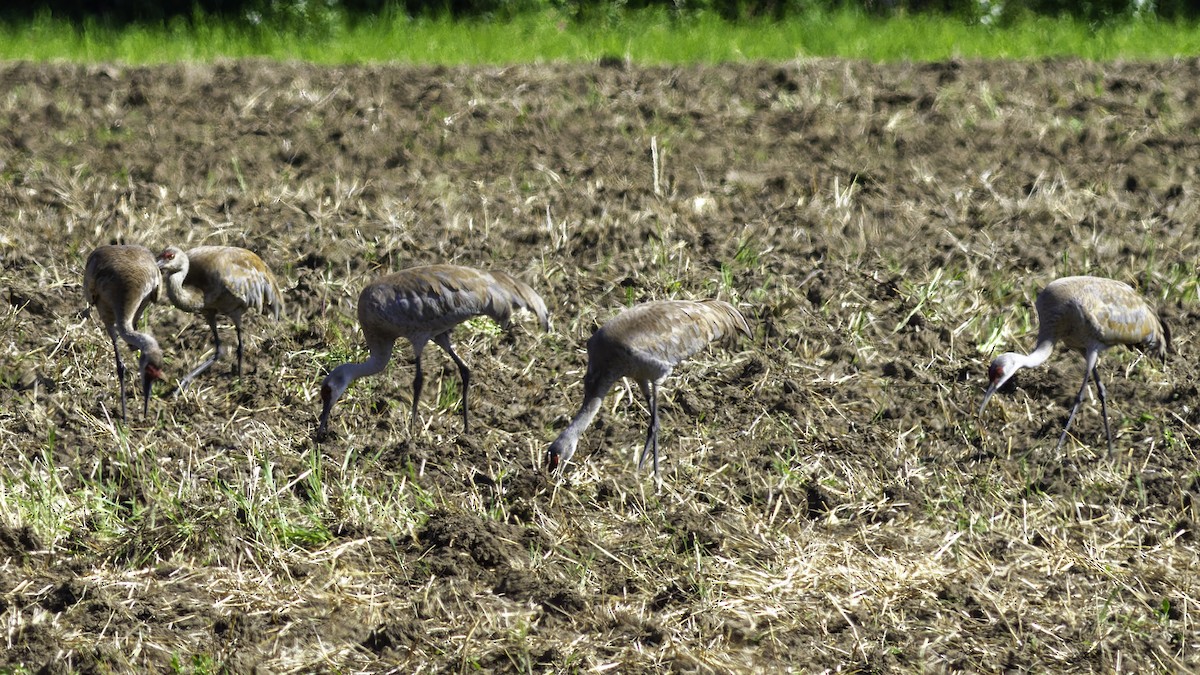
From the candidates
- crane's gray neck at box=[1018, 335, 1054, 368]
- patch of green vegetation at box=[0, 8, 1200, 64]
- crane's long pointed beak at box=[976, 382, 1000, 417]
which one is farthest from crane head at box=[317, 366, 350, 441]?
patch of green vegetation at box=[0, 8, 1200, 64]

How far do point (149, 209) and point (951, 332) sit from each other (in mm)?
4587

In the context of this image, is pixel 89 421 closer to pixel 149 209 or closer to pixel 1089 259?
pixel 149 209

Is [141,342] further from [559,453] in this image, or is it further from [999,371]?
[999,371]

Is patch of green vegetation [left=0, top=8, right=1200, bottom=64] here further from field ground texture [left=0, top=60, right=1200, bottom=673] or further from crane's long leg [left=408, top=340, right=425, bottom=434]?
crane's long leg [left=408, top=340, right=425, bottom=434]

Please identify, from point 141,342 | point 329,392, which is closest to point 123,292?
point 141,342

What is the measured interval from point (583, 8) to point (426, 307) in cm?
874

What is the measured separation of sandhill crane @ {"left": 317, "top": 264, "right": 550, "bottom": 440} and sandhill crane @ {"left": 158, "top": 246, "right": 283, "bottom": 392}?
0.67 metres

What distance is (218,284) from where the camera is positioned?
727cm

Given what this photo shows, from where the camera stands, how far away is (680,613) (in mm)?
5328

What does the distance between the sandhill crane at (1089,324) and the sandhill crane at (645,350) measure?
1297mm

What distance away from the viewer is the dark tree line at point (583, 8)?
1454cm

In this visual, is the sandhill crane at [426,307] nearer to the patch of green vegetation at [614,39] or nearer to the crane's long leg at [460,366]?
the crane's long leg at [460,366]

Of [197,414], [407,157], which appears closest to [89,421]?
[197,414]

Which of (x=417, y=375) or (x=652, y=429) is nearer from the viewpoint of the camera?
(x=652, y=429)
